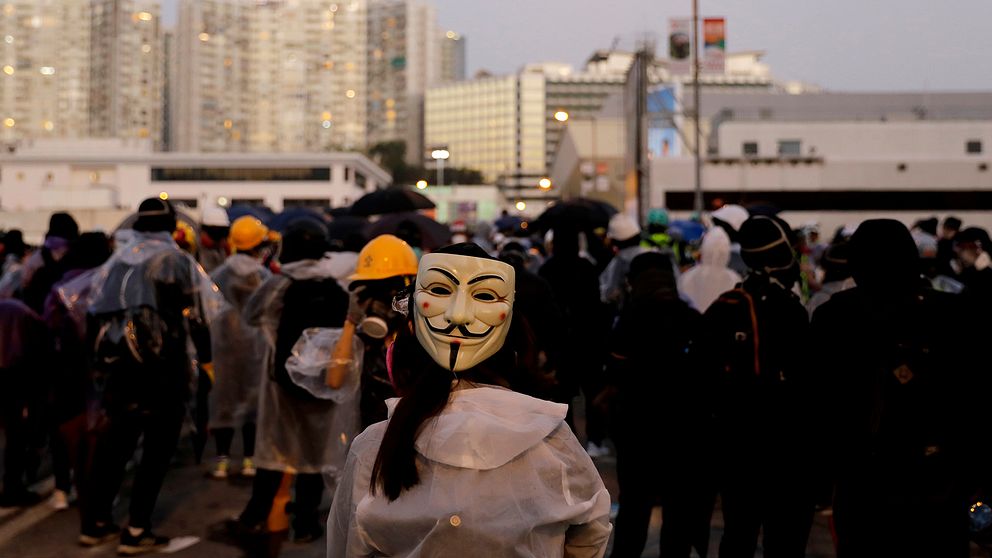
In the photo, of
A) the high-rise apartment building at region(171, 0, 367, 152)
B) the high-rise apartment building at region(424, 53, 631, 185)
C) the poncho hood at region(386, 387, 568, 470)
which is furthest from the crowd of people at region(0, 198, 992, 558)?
the high-rise apartment building at region(424, 53, 631, 185)

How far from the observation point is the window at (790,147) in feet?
162

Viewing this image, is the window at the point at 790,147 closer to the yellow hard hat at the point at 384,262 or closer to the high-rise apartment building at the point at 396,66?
the yellow hard hat at the point at 384,262

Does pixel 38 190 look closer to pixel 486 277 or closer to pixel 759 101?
pixel 759 101

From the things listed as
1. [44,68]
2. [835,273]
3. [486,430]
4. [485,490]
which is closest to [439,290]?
[486,430]

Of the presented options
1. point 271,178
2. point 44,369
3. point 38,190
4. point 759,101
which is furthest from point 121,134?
point 44,369

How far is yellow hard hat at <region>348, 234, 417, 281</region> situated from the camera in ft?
15.2

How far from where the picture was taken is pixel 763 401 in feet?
14.6

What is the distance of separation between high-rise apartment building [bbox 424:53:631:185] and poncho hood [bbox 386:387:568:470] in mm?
173569

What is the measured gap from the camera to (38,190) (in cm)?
8788

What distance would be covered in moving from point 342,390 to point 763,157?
150 ft

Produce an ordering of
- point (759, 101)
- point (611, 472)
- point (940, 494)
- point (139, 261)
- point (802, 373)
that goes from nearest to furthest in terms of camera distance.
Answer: point (940, 494) → point (802, 373) → point (139, 261) → point (611, 472) → point (759, 101)

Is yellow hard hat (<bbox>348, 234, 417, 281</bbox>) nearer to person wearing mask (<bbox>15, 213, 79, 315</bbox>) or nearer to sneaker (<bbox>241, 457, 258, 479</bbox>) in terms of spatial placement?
sneaker (<bbox>241, 457, 258, 479</bbox>)

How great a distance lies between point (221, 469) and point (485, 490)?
20.9 feet

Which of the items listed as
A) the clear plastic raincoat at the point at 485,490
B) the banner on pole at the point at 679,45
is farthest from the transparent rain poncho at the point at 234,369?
the banner on pole at the point at 679,45
